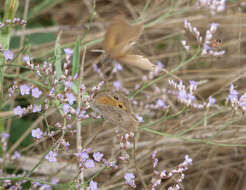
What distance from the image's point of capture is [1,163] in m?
2.38

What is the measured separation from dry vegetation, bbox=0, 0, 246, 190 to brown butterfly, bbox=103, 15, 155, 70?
0.60 metres

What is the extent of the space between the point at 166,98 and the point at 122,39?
1.55 meters

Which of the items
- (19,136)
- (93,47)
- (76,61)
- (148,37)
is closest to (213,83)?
(148,37)

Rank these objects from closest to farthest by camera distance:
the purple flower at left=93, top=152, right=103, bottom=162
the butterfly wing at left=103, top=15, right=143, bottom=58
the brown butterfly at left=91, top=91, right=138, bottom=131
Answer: the butterfly wing at left=103, top=15, right=143, bottom=58 < the brown butterfly at left=91, top=91, right=138, bottom=131 < the purple flower at left=93, top=152, right=103, bottom=162

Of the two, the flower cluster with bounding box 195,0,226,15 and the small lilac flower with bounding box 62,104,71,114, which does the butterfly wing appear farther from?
the flower cluster with bounding box 195,0,226,15

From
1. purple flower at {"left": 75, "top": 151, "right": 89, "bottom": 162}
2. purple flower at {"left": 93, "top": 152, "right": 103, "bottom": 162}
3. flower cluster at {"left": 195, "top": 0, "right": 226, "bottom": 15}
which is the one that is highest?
flower cluster at {"left": 195, "top": 0, "right": 226, "bottom": 15}

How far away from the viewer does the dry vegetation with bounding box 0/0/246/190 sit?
8.61 feet

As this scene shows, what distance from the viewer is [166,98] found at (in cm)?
306

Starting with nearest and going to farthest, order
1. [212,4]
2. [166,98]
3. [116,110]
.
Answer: [116,110]
[212,4]
[166,98]

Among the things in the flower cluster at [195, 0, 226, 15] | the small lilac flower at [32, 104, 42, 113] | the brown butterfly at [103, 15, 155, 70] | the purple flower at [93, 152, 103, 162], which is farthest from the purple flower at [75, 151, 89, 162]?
the flower cluster at [195, 0, 226, 15]

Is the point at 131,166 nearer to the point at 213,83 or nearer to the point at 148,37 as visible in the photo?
the point at 213,83

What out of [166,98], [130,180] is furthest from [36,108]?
[166,98]

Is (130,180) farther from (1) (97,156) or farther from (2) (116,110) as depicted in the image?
(2) (116,110)

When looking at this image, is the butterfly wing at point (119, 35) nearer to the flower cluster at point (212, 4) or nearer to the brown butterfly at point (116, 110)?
the brown butterfly at point (116, 110)
